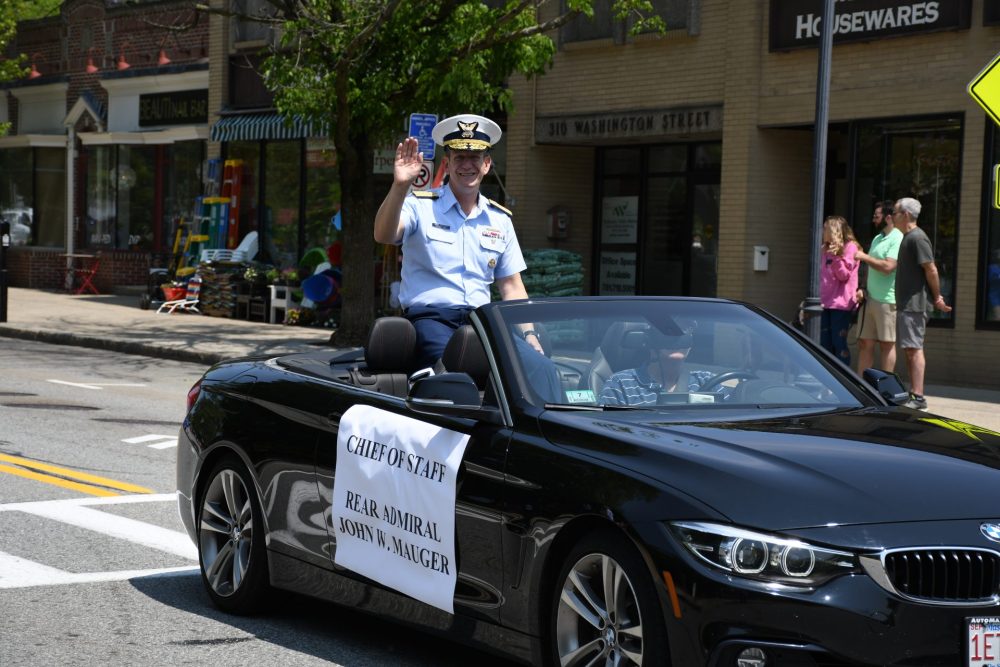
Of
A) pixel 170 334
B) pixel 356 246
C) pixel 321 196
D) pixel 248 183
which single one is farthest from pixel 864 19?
pixel 248 183

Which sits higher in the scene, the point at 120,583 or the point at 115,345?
the point at 120,583

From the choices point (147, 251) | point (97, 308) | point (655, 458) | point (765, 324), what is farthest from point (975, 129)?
point (147, 251)

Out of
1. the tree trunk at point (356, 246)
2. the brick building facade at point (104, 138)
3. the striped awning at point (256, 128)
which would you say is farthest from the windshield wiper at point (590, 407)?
the brick building facade at point (104, 138)

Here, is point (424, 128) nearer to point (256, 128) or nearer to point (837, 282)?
point (837, 282)

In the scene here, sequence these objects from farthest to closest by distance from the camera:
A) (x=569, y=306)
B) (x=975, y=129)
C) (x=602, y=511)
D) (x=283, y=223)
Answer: (x=283, y=223), (x=975, y=129), (x=569, y=306), (x=602, y=511)

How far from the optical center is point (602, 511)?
14.4 ft

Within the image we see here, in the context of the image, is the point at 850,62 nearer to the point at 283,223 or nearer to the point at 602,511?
the point at 283,223

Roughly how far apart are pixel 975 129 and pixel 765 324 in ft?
39.5

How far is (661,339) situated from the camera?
18.0 feet

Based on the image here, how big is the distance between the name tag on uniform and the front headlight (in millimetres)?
3318

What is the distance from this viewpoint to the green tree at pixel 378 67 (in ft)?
61.1

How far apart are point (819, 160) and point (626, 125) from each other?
25.2 feet

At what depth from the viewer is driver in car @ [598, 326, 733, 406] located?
5246 millimetres

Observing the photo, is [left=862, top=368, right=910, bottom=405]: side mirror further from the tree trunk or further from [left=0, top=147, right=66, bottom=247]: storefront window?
[left=0, top=147, right=66, bottom=247]: storefront window
